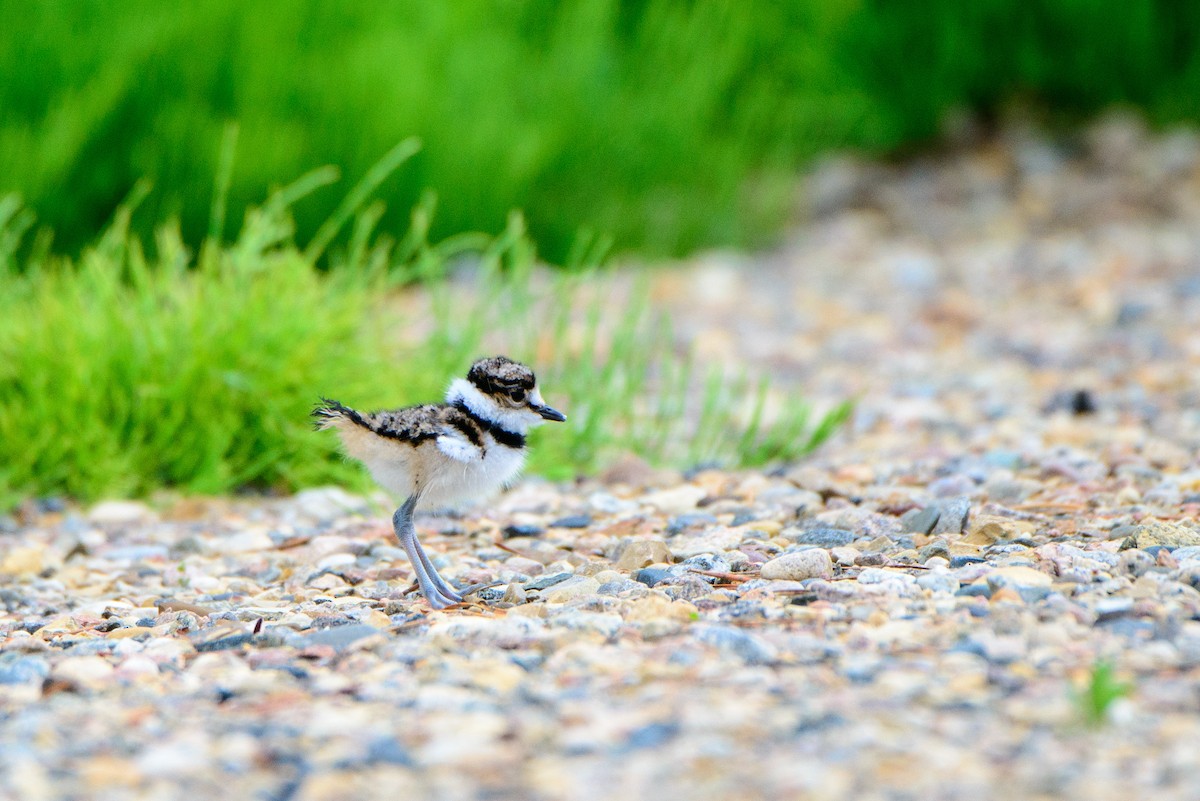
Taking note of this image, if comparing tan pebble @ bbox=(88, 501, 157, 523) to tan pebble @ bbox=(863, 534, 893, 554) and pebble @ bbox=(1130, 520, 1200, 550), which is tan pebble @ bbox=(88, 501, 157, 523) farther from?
pebble @ bbox=(1130, 520, 1200, 550)

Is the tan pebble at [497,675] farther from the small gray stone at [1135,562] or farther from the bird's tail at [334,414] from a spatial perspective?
the small gray stone at [1135,562]

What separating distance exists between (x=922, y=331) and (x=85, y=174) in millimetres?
4010

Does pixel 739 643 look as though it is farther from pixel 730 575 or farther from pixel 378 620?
pixel 378 620

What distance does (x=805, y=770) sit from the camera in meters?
2.08

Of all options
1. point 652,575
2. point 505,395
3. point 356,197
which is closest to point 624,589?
→ point 652,575

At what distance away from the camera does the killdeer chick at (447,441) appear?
3281 millimetres

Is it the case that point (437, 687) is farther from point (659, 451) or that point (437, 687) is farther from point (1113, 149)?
point (1113, 149)

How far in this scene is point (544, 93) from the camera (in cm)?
838

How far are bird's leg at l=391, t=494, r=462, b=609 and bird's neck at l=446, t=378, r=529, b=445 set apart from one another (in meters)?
0.24

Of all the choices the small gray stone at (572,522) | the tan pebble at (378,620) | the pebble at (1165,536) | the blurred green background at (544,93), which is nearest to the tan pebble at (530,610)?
the tan pebble at (378,620)

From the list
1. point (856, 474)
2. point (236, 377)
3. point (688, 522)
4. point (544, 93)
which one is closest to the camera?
point (688, 522)

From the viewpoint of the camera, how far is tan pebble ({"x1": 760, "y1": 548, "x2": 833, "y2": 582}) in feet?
10.3

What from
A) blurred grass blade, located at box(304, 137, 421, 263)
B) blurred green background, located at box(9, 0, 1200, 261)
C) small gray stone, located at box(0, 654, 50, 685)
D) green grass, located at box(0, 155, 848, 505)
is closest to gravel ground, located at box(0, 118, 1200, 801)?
small gray stone, located at box(0, 654, 50, 685)

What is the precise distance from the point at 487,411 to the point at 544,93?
526 centimetres
